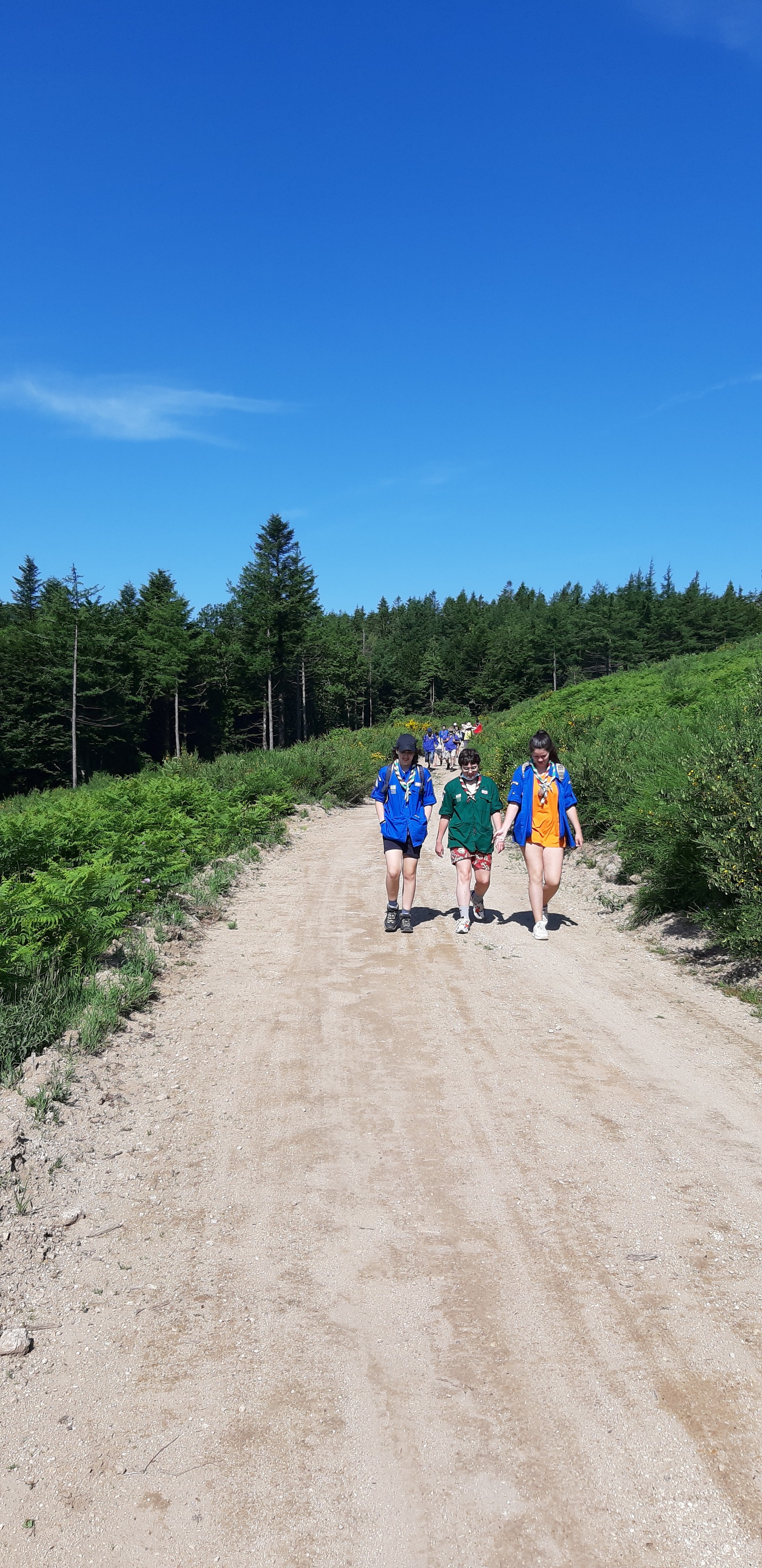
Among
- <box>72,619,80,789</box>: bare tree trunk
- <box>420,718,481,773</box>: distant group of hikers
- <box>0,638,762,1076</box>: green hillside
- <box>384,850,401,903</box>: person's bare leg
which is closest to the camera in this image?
<box>0,638,762,1076</box>: green hillside

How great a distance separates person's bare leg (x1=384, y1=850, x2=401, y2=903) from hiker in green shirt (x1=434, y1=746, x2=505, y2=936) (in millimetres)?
424

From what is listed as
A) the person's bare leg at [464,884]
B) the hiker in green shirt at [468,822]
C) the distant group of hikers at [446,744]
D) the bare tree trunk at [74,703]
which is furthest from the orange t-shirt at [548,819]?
the bare tree trunk at [74,703]

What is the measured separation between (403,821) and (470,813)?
0.72 m

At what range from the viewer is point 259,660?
55625 mm

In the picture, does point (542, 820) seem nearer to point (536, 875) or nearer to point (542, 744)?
point (536, 875)

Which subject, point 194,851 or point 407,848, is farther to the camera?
point 194,851

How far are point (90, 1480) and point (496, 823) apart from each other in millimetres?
7390

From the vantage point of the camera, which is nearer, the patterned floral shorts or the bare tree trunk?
the patterned floral shorts

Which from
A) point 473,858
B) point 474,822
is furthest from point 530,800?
point 473,858

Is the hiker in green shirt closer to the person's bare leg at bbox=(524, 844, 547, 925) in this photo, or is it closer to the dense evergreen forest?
the person's bare leg at bbox=(524, 844, 547, 925)

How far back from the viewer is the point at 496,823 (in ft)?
30.3

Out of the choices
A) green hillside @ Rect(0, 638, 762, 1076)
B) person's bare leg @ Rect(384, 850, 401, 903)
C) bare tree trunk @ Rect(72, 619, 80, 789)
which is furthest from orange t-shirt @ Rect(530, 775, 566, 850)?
bare tree trunk @ Rect(72, 619, 80, 789)

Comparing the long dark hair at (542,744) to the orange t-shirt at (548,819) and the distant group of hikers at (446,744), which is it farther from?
the distant group of hikers at (446,744)

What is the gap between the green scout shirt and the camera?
27.7ft
